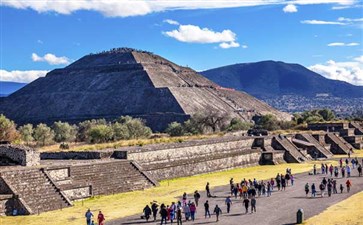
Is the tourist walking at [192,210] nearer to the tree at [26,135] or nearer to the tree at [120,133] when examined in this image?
the tree at [120,133]

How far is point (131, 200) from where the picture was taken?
96.8ft

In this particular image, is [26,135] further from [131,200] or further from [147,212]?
[147,212]

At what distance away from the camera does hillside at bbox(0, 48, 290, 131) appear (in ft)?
369

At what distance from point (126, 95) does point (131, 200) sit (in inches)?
3602

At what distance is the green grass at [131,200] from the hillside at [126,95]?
60.6m

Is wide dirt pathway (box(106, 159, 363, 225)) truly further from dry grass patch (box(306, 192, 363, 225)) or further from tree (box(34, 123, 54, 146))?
tree (box(34, 123, 54, 146))

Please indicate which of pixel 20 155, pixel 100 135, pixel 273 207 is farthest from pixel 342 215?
pixel 100 135

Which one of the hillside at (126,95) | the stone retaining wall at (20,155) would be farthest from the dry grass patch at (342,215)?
the hillside at (126,95)

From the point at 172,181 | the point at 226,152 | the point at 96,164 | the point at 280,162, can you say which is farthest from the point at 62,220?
the point at 280,162

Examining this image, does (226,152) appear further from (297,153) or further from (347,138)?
(347,138)

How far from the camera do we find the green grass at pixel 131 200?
80.2 ft

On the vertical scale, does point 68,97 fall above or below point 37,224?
above

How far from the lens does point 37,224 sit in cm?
2338

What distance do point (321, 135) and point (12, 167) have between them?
139 ft
